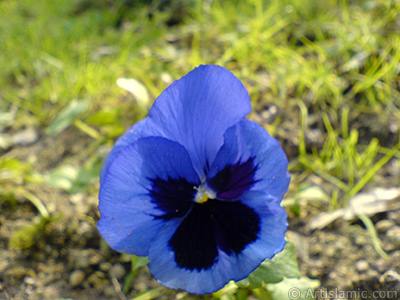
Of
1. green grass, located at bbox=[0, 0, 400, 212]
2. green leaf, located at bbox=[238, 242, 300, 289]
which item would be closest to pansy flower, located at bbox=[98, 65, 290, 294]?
green leaf, located at bbox=[238, 242, 300, 289]

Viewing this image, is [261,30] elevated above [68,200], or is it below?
above

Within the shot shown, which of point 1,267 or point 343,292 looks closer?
point 343,292

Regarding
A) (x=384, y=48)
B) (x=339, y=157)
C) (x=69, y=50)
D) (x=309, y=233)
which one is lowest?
(x=69, y=50)

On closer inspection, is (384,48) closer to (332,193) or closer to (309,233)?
(332,193)

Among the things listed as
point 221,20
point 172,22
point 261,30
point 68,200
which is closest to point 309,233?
point 68,200

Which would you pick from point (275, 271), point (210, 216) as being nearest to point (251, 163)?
point (210, 216)

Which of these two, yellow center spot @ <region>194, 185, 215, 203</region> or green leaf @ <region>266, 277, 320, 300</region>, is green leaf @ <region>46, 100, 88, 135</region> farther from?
green leaf @ <region>266, 277, 320, 300</region>

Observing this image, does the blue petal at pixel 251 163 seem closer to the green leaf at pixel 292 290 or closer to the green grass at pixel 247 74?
the green leaf at pixel 292 290

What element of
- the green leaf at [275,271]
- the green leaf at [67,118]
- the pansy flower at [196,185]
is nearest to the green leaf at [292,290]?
the green leaf at [275,271]
